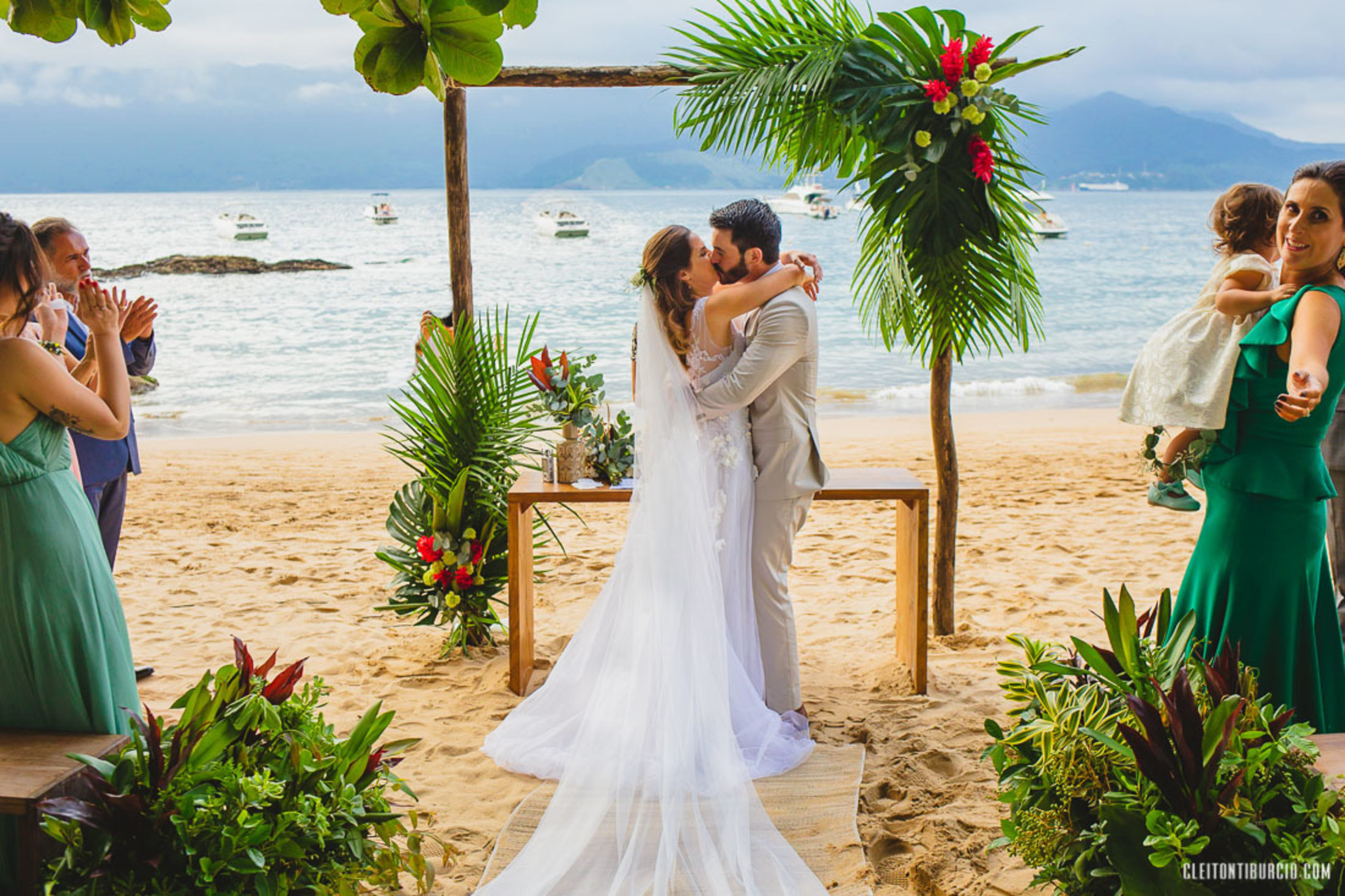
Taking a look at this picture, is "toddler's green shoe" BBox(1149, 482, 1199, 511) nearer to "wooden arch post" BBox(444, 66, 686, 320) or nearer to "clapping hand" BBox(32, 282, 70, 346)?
"wooden arch post" BBox(444, 66, 686, 320)

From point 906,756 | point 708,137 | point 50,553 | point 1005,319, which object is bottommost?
point 906,756

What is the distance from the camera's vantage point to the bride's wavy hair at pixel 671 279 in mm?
3725

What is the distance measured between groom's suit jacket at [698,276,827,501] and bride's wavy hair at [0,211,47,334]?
2.09 m

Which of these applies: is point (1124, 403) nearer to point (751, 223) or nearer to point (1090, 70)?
point (751, 223)

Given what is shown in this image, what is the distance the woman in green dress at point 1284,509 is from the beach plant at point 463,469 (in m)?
2.87

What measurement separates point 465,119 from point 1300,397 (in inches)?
154

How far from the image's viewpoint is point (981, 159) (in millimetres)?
4336

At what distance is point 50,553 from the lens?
8.50ft

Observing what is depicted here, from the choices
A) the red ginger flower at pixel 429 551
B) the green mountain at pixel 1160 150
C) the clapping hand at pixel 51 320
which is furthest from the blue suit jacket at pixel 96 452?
the green mountain at pixel 1160 150

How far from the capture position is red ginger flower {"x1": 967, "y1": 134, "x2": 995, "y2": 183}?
14.2 ft

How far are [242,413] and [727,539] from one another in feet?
45.0

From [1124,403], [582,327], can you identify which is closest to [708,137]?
[1124,403]
